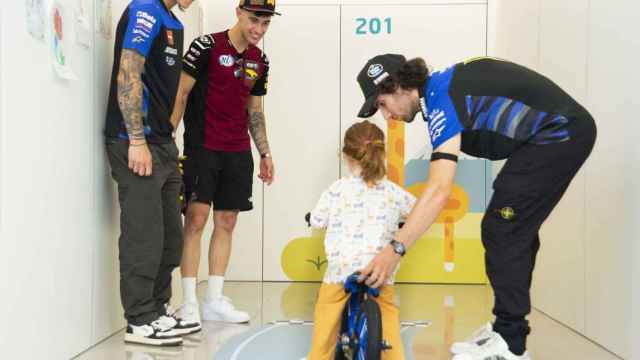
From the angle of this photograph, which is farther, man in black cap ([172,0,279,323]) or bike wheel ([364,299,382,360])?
man in black cap ([172,0,279,323])

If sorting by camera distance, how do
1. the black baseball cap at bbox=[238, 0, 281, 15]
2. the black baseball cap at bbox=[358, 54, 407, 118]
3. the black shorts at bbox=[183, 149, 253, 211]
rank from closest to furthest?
the black baseball cap at bbox=[358, 54, 407, 118]
the black baseball cap at bbox=[238, 0, 281, 15]
the black shorts at bbox=[183, 149, 253, 211]

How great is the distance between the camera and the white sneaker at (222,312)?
366 cm

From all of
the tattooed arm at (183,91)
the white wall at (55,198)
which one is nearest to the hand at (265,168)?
the tattooed arm at (183,91)

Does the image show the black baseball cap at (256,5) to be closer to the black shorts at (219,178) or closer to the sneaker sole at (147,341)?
the black shorts at (219,178)

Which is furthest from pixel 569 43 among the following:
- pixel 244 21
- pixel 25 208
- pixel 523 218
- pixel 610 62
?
pixel 25 208

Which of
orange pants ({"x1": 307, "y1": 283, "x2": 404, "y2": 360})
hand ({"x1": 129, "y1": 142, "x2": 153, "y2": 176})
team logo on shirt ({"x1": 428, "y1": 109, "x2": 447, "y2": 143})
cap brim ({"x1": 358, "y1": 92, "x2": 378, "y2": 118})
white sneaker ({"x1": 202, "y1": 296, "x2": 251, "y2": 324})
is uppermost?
cap brim ({"x1": 358, "y1": 92, "x2": 378, "y2": 118})

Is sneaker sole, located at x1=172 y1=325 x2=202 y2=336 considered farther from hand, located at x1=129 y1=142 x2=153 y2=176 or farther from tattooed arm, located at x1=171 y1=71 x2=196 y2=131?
tattooed arm, located at x1=171 y1=71 x2=196 y2=131

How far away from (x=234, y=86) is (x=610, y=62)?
70.6 inches

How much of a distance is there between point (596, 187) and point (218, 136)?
1.82 m

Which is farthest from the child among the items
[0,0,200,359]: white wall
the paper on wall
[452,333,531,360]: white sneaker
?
the paper on wall

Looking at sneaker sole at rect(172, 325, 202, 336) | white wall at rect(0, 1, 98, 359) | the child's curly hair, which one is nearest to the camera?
white wall at rect(0, 1, 98, 359)

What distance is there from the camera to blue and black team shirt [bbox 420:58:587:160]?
2.47 meters

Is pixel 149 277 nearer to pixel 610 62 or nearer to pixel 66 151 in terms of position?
pixel 66 151

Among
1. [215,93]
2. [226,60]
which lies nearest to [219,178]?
[215,93]
